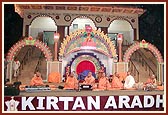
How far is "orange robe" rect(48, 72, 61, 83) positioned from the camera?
733cm

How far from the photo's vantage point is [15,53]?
7.35 meters

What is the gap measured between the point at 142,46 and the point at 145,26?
53 cm

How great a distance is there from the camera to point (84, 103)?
6504mm

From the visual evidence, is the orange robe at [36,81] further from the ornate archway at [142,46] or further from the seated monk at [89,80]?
the ornate archway at [142,46]

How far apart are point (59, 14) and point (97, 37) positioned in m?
1.44

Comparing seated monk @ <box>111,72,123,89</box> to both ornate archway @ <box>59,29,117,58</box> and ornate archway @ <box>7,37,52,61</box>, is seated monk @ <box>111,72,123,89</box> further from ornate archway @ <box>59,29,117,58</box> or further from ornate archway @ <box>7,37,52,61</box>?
ornate archway @ <box>7,37,52,61</box>

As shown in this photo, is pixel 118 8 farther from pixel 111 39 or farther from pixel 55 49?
pixel 55 49

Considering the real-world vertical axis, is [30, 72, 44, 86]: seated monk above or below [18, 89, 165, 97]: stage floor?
above

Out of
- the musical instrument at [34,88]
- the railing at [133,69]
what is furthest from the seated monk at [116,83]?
the musical instrument at [34,88]

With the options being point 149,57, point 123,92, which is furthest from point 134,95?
point 149,57

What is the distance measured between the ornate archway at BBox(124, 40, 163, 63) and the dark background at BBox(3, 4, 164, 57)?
0.11 metres

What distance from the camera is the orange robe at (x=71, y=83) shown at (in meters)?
7.14

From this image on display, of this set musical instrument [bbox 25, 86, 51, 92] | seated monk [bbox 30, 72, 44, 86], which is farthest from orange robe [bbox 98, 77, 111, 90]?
seated monk [bbox 30, 72, 44, 86]

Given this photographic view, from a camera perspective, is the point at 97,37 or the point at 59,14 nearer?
the point at 97,37
